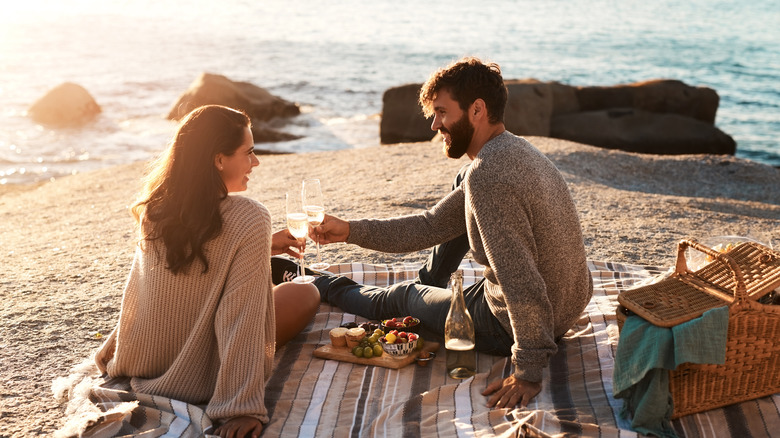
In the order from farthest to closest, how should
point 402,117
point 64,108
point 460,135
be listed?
1. point 64,108
2. point 402,117
3. point 460,135

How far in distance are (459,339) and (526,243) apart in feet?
2.61

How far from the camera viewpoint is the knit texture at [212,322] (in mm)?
3789

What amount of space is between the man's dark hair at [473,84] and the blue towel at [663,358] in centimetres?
142

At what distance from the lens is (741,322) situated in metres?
3.73

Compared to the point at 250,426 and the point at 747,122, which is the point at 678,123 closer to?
the point at 747,122

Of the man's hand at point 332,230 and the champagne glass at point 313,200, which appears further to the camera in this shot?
the man's hand at point 332,230

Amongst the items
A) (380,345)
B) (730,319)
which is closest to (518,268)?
(730,319)

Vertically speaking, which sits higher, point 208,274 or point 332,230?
point 208,274

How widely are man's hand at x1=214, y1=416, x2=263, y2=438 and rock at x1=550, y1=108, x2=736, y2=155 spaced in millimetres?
12013

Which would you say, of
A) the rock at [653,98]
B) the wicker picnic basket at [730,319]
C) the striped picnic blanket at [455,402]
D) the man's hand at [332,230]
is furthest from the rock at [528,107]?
the wicker picnic basket at [730,319]

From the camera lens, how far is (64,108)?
2048 centimetres

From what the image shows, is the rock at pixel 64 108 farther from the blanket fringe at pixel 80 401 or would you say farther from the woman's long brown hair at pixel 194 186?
the woman's long brown hair at pixel 194 186

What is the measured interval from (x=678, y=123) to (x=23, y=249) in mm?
12143

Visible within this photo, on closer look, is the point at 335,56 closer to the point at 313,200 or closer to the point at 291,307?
the point at 291,307
